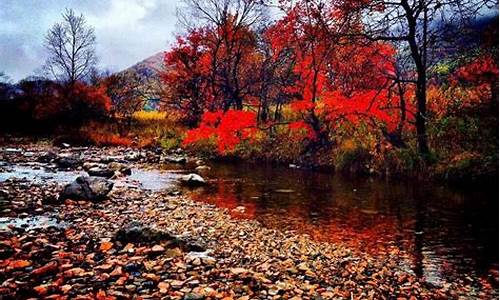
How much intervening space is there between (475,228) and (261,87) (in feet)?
60.0

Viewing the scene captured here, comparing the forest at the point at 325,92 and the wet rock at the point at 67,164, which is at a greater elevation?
the forest at the point at 325,92

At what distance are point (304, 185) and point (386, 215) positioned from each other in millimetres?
3983

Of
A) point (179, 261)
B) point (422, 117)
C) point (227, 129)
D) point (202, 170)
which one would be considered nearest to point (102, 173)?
point (202, 170)

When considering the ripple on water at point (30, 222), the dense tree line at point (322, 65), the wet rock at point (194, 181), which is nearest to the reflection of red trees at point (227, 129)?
the dense tree line at point (322, 65)

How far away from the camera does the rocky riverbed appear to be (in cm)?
441

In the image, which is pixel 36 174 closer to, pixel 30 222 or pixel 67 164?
pixel 67 164

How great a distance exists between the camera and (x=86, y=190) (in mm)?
9383

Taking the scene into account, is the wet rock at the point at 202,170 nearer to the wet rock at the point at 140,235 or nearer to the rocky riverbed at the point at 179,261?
the rocky riverbed at the point at 179,261

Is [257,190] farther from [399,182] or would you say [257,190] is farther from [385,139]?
[385,139]

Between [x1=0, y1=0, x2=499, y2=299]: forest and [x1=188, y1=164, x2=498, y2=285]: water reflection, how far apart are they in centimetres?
4

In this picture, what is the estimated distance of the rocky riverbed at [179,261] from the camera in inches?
174

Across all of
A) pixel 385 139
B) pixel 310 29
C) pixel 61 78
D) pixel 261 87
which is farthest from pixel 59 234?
pixel 61 78

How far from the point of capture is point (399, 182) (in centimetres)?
1241

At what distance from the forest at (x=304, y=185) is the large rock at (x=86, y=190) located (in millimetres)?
39
